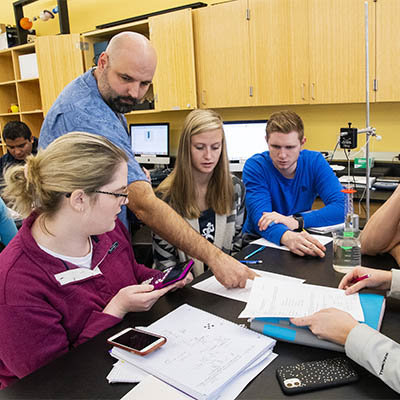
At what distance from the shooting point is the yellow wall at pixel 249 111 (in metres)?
3.31

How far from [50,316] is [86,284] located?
0.48ft

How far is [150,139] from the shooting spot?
14.2 feet

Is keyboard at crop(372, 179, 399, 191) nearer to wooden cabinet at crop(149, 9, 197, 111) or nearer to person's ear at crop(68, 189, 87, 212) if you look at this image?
wooden cabinet at crop(149, 9, 197, 111)

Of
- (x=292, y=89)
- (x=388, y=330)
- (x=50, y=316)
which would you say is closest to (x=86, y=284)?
(x=50, y=316)

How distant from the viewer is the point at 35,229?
3.67 feet

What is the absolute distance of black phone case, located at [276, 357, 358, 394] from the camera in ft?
2.65

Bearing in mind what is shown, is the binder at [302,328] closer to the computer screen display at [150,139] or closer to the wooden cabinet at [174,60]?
the wooden cabinet at [174,60]

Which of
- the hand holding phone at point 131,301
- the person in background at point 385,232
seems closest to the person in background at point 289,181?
the person in background at point 385,232

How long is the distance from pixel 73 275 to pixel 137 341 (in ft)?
0.89

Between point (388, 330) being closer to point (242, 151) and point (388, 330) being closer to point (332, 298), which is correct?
point (332, 298)

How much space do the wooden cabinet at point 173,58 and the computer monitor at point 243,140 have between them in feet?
1.44

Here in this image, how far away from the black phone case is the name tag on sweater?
561 mm

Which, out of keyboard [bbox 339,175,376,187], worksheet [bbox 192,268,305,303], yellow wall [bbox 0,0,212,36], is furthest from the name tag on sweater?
yellow wall [bbox 0,0,212,36]

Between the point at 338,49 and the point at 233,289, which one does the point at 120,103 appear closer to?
the point at 233,289
